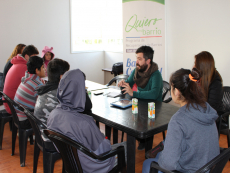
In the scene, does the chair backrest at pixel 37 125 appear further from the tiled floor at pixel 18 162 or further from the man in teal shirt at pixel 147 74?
the man in teal shirt at pixel 147 74

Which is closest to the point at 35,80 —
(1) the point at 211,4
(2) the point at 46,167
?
(2) the point at 46,167

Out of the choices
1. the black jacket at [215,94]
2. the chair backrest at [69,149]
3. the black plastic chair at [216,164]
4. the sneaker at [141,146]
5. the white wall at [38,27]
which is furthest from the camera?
the white wall at [38,27]

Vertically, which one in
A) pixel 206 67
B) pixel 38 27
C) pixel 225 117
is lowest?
pixel 225 117

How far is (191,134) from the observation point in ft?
4.55

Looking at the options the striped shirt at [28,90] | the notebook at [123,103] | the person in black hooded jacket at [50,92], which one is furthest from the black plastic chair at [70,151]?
the striped shirt at [28,90]

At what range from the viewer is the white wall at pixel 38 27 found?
494 centimetres

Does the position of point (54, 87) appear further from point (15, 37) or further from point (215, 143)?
point (15, 37)

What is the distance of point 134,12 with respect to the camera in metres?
4.41

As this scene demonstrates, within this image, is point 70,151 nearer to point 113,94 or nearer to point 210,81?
point 113,94

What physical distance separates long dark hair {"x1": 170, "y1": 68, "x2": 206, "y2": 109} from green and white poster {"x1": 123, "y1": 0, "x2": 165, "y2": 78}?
2.79 m

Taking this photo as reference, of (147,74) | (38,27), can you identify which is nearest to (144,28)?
(147,74)

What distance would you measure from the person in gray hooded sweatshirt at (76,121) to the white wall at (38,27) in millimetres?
3866

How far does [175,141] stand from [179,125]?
0.31ft

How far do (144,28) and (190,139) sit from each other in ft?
10.6
